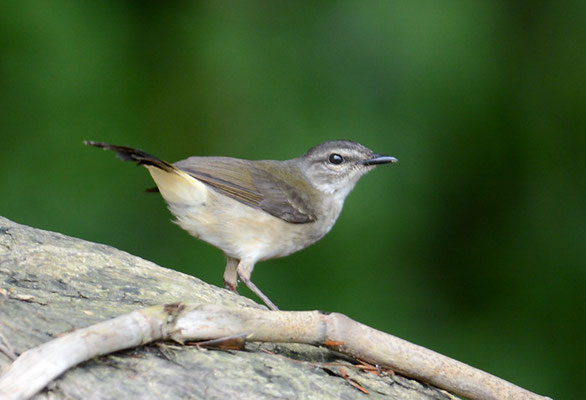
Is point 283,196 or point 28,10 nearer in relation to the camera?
point 283,196

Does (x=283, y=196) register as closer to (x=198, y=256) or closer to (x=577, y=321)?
(x=198, y=256)

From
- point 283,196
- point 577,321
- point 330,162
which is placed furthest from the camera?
point 577,321

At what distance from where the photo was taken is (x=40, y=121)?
205 inches

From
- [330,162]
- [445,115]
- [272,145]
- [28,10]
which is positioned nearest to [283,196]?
[330,162]

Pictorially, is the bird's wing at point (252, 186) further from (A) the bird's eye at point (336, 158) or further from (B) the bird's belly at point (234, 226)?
(A) the bird's eye at point (336, 158)

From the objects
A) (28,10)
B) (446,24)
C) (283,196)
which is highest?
(446,24)

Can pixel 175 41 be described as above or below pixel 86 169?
above

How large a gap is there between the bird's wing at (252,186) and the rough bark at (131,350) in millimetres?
1250

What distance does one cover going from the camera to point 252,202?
175 inches

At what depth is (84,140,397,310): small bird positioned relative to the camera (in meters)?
4.27

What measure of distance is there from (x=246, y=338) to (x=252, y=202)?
218cm

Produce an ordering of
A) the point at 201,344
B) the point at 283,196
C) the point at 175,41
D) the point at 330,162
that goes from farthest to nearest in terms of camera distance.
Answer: the point at 175,41, the point at 330,162, the point at 283,196, the point at 201,344

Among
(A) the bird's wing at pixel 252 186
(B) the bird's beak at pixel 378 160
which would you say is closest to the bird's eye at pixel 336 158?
(B) the bird's beak at pixel 378 160

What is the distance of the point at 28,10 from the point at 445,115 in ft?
9.47
